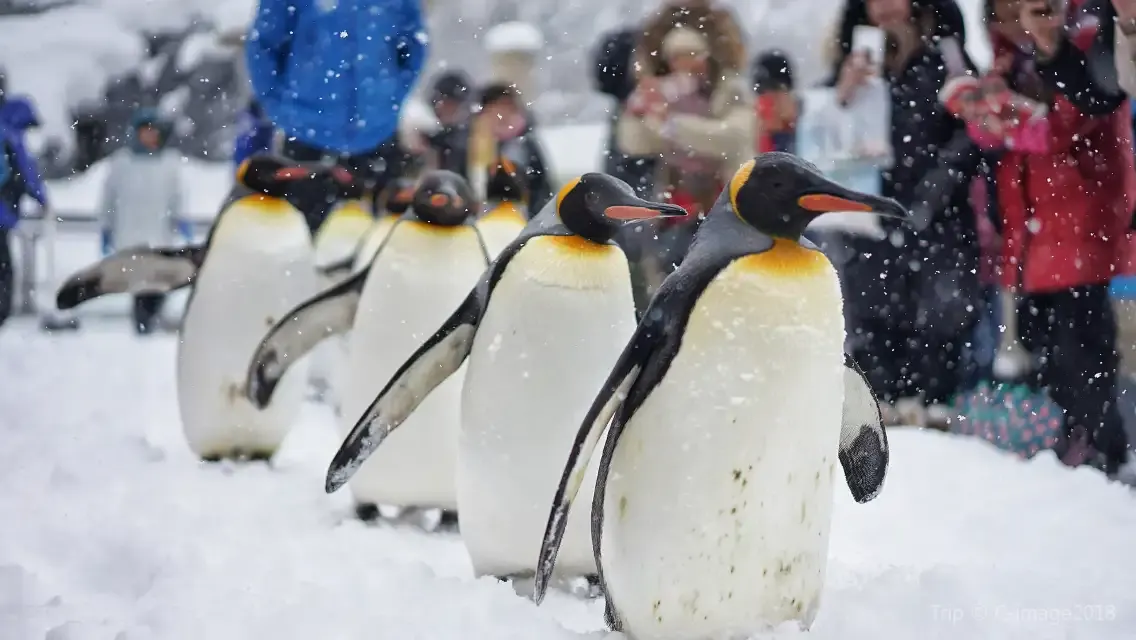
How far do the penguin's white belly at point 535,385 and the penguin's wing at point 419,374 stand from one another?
6 cm

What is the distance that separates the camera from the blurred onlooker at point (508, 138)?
3146 millimetres

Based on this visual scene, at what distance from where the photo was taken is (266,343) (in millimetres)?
2207

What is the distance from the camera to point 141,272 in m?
2.64

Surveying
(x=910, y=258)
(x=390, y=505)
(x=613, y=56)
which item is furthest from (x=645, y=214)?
(x=613, y=56)

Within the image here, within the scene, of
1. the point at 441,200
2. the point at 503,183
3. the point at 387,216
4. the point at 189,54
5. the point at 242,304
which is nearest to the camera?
the point at 441,200

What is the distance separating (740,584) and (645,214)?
45 cm

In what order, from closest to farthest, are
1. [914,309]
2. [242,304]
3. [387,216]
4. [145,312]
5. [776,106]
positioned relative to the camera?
[242,304]
[914,309]
[387,216]
[776,106]
[145,312]

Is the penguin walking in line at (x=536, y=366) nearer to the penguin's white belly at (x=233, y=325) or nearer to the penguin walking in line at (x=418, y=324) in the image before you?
the penguin walking in line at (x=418, y=324)

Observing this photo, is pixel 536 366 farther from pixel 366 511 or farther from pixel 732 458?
pixel 366 511

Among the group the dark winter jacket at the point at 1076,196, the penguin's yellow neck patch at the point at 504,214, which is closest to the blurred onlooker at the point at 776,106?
the dark winter jacket at the point at 1076,196

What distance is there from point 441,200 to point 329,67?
1.25m

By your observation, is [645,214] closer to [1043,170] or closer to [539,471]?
[539,471]

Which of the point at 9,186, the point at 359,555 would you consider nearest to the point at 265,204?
the point at 359,555

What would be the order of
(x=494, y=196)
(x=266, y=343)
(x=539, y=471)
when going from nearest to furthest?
(x=539, y=471)
(x=266, y=343)
(x=494, y=196)
